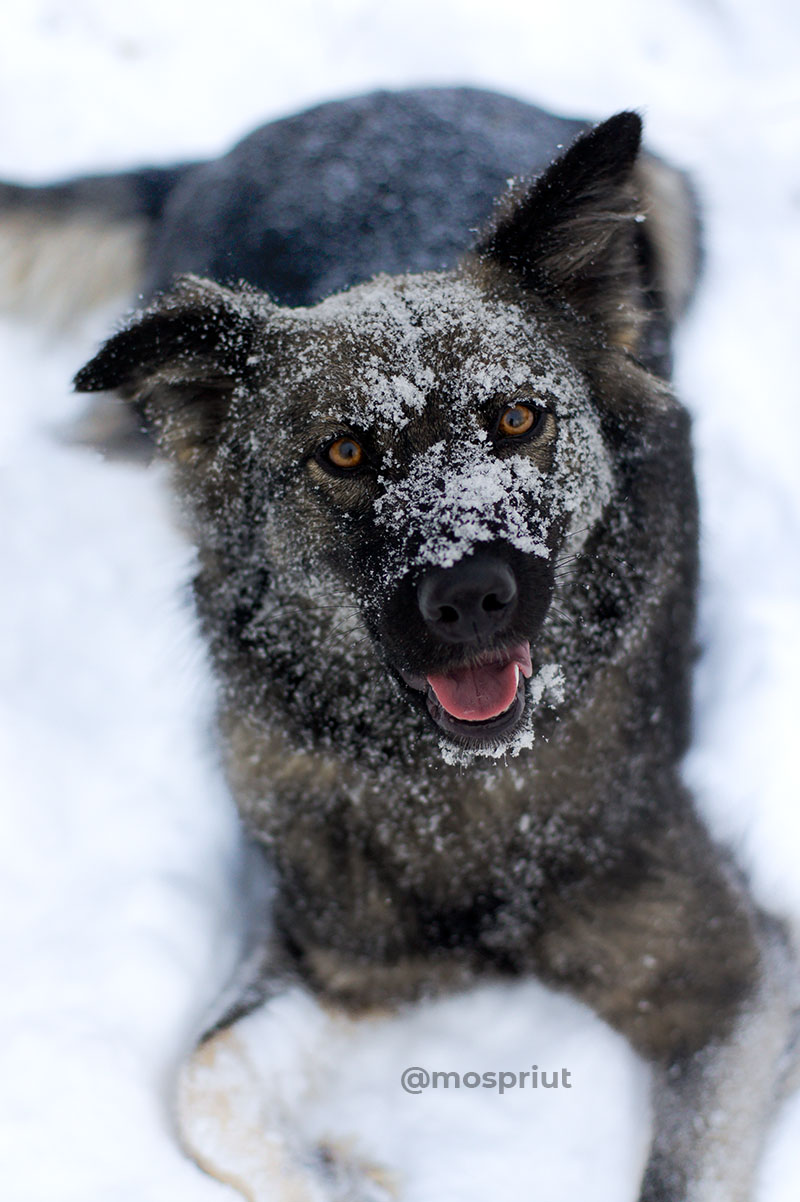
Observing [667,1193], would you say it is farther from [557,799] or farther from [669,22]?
[669,22]

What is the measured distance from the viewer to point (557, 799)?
2639 millimetres

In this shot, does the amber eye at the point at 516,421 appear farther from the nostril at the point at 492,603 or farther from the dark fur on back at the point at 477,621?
the nostril at the point at 492,603

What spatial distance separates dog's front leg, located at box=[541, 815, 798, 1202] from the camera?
235 cm

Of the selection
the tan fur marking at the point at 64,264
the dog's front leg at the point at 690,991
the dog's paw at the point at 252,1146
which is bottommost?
the dog's paw at the point at 252,1146

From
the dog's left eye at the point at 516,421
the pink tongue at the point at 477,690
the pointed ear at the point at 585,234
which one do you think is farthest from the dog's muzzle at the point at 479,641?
the pointed ear at the point at 585,234

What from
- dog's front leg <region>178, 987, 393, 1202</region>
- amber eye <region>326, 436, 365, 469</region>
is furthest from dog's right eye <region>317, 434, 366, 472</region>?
dog's front leg <region>178, 987, 393, 1202</region>

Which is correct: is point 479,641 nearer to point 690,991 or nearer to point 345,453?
point 345,453

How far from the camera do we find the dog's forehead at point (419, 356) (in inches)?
85.8

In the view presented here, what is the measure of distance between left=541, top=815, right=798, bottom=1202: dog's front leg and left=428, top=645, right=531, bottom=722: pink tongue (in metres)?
0.80

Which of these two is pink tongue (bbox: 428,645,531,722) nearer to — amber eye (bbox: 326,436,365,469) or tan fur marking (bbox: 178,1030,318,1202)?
amber eye (bbox: 326,436,365,469)

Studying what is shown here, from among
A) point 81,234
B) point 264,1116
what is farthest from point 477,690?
point 81,234

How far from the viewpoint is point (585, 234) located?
92.4 inches

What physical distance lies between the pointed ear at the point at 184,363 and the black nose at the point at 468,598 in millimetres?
841

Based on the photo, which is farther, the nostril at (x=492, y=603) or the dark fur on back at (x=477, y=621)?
the dark fur on back at (x=477, y=621)
